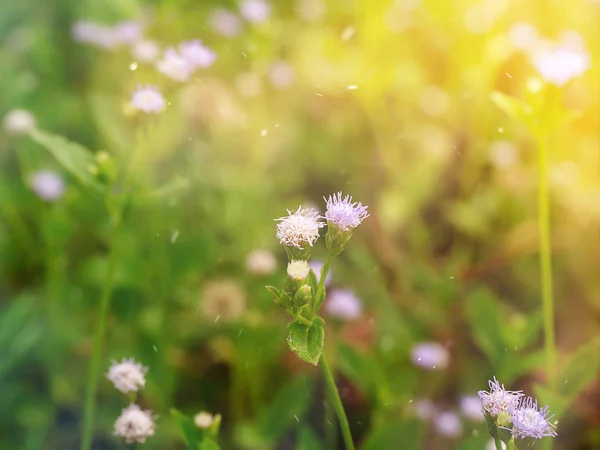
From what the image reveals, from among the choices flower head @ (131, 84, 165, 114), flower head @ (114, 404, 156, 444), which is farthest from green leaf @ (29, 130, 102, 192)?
flower head @ (114, 404, 156, 444)

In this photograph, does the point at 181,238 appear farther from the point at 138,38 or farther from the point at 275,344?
the point at 138,38

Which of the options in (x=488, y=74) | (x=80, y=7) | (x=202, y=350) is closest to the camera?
(x=202, y=350)

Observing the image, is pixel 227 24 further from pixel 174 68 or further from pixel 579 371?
pixel 579 371

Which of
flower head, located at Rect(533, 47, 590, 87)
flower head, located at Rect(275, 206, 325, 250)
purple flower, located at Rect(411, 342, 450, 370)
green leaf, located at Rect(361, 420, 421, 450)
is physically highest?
flower head, located at Rect(533, 47, 590, 87)

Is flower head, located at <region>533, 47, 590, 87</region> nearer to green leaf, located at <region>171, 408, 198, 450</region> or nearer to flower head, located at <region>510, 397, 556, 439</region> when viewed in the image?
flower head, located at <region>510, 397, 556, 439</region>

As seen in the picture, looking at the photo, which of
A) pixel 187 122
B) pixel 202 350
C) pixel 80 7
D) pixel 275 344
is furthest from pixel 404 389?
pixel 80 7

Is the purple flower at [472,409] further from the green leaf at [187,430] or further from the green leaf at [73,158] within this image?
the green leaf at [73,158]
